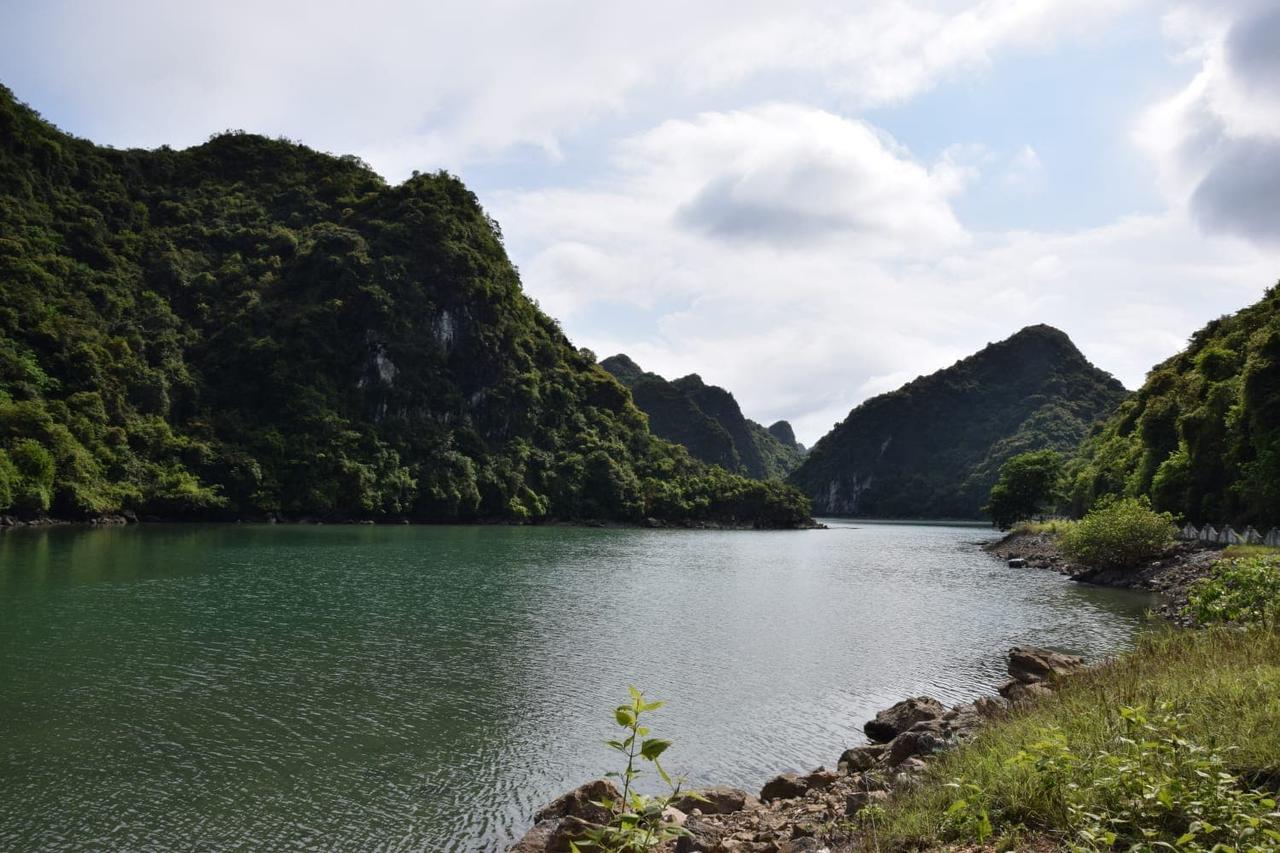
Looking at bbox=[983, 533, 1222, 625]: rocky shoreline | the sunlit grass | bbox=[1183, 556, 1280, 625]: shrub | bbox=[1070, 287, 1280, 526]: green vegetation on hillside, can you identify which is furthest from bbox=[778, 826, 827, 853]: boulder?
bbox=[1070, 287, 1280, 526]: green vegetation on hillside

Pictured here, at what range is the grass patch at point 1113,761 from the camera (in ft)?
21.1

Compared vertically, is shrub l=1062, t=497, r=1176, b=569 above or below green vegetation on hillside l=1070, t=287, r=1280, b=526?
below

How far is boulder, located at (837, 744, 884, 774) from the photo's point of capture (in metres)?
14.1

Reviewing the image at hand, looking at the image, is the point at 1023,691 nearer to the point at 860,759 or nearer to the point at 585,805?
the point at 860,759

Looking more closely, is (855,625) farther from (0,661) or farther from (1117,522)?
(0,661)

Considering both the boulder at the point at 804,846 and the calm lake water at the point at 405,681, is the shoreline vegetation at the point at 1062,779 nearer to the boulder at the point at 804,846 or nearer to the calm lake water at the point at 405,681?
the boulder at the point at 804,846

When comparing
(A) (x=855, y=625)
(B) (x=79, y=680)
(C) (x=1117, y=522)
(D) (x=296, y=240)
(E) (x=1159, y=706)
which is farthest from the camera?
(D) (x=296, y=240)

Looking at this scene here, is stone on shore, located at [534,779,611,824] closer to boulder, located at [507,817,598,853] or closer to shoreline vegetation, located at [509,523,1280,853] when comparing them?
shoreline vegetation, located at [509,523,1280,853]

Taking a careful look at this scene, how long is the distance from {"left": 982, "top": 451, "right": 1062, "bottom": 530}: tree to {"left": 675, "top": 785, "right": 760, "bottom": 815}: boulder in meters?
106

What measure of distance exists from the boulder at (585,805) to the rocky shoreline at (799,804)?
0.6 inches

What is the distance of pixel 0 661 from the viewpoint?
20.6 m

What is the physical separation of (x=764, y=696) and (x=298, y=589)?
26.9 metres

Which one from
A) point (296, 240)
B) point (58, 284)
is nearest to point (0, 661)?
point (58, 284)

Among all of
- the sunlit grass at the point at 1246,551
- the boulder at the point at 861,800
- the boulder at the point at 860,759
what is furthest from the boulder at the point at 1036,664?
the sunlit grass at the point at 1246,551
